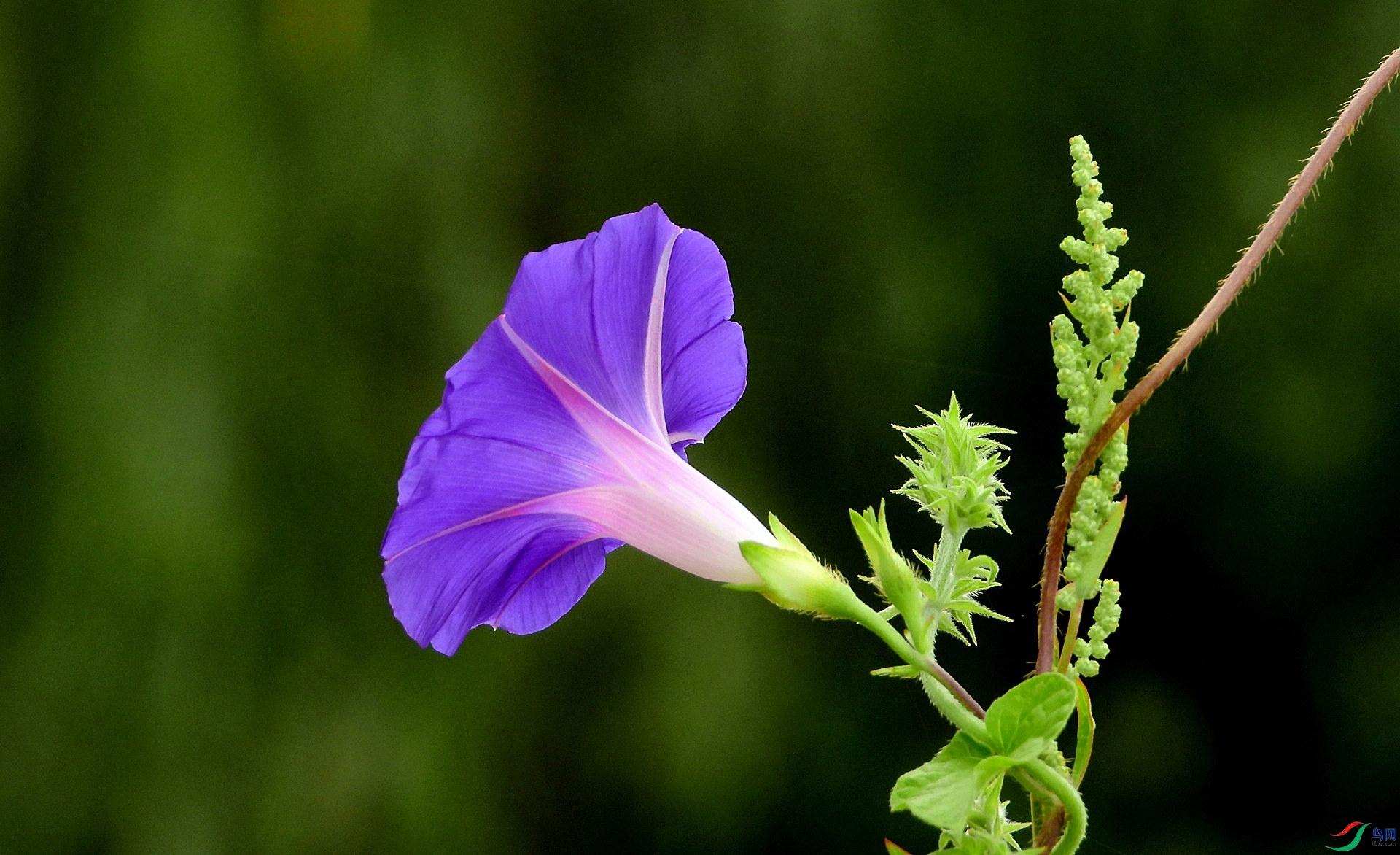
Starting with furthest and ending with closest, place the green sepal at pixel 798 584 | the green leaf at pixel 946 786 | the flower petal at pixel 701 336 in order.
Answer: the flower petal at pixel 701 336
the green sepal at pixel 798 584
the green leaf at pixel 946 786

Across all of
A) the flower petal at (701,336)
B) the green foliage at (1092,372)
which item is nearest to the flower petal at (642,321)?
the flower petal at (701,336)

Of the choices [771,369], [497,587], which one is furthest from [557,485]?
[771,369]

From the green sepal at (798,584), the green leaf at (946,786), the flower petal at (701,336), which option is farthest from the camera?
the flower petal at (701,336)

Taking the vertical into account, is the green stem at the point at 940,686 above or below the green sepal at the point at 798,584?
below

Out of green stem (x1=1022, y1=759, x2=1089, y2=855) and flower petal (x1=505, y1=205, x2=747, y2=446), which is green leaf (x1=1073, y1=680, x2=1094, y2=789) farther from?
flower petal (x1=505, y1=205, x2=747, y2=446)

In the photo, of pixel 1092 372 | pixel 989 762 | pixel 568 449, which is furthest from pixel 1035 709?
pixel 568 449

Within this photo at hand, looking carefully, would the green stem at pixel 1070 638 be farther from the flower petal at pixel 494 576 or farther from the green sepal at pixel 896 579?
the flower petal at pixel 494 576
